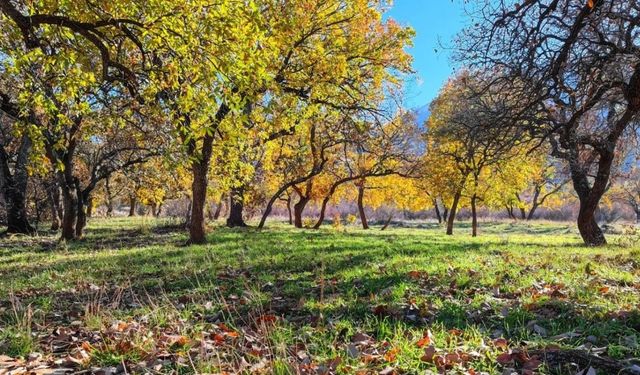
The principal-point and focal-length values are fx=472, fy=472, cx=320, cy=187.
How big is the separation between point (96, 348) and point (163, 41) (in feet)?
15.9

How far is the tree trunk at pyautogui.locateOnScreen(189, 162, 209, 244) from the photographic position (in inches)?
530

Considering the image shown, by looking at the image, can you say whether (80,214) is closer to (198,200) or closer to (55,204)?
(198,200)

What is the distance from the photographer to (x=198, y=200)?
13672 millimetres

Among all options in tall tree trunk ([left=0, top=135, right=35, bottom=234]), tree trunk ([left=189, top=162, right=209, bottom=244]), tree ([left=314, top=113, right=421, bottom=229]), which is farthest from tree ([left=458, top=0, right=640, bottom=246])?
tall tree trunk ([left=0, top=135, right=35, bottom=234])

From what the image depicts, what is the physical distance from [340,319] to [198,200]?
9.80m

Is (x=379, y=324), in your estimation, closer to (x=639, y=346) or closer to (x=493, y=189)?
(x=639, y=346)

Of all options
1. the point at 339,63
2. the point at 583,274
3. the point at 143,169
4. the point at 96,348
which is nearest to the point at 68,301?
the point at 96,348

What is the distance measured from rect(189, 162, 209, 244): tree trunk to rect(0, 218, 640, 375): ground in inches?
202

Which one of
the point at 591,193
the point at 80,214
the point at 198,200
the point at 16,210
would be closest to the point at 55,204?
the point at 16,210

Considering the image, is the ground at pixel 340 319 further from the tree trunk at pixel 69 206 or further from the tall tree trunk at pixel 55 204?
the tall tree trunk at pixel 55 204

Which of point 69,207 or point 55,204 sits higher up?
point 55,204

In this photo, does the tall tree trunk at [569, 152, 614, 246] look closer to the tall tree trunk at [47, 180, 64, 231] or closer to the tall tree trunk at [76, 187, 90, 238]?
the tall tree trunk at [76, 187, 90, 238]

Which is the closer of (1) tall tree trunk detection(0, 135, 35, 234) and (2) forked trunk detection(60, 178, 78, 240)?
(2) forked trunk detection(60, 178, 78, 240)

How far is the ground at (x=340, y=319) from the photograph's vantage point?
3.47 metres
